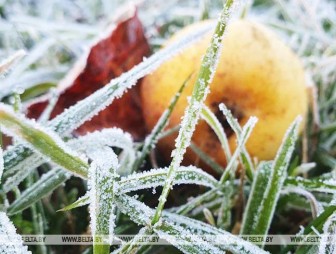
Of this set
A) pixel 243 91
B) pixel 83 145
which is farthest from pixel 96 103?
pixel 243 91

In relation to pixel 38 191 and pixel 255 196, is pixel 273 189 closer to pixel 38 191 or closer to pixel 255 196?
pixel 255 196

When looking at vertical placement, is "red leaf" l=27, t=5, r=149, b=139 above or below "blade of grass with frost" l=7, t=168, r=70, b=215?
above

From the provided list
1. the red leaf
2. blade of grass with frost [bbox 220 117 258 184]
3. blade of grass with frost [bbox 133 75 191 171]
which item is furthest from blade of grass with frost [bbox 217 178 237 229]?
the red leaf

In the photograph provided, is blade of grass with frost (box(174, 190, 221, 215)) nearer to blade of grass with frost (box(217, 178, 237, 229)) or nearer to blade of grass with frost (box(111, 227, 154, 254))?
blade of grass with frost (box(217, 178, 237, 229))

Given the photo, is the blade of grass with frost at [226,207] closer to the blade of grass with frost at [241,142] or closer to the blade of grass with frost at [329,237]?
the blade of grass with frost at [241,142]

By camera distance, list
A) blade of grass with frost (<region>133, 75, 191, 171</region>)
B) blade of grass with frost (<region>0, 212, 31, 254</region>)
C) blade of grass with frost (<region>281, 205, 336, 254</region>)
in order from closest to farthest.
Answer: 1. blade of grass with frost (<region>0, 212, 31, 254</region>)
2. blade of grass with frost (<region>281, 205, 336, 254</region>)
3. blade of grass with frost (<region>133, 75, 191, 171</region>)

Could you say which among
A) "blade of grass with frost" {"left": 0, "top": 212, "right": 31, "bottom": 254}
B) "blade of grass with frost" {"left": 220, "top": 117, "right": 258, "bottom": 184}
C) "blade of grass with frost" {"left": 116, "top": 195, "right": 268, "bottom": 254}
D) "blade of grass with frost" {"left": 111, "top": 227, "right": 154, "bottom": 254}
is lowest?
"blade of grass with frost" {"left": 0, "top": 212, "right": 31, "bottom": 254}

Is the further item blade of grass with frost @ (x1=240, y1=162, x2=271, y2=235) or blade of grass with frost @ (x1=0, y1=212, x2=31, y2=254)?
blade of grass with frost @ (x1=240, y1=162, x2=271, y2=235)
